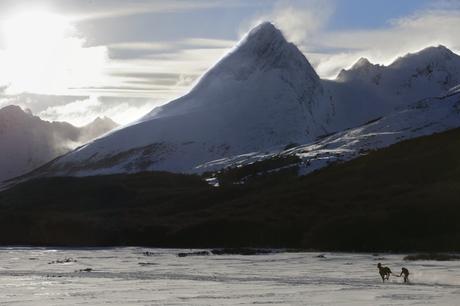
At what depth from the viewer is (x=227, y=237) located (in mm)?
96750

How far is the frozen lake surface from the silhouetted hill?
2420 centimetres

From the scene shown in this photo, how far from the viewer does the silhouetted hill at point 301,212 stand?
286 ft

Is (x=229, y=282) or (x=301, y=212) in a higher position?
(x=301, y=212)

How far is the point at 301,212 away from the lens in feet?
344

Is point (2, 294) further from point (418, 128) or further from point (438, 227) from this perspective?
point (418, 128)

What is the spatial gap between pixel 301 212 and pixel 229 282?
6310 cm

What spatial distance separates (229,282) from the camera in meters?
42.5

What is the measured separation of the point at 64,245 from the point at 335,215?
3516 cm

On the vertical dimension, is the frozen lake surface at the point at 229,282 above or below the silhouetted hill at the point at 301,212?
below

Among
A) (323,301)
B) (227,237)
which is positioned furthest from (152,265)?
(227,237)

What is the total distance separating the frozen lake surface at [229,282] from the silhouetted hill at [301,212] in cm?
2420

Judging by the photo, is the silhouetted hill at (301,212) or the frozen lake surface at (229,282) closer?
the frozen lake surface at (229,282)

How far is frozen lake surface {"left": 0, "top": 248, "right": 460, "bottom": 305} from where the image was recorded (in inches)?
1315

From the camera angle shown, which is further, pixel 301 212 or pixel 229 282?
pixel 301 212
